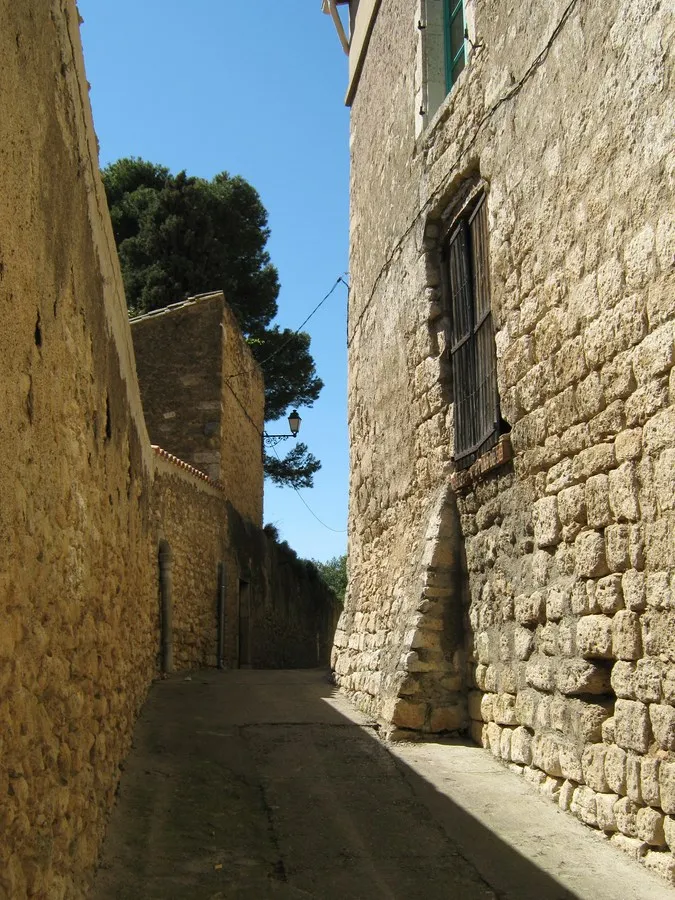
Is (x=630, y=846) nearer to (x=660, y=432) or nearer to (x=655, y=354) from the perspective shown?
(x=660, y=432)

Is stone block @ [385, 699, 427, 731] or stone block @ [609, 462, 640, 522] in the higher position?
stone block @ [609, 462, 640, 522]

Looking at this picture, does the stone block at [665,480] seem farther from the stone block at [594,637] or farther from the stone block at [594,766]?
the stone block at [594,766]

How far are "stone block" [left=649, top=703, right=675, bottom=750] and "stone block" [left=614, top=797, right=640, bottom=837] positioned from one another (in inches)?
15.3

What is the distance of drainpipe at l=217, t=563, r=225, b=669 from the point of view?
549 inches

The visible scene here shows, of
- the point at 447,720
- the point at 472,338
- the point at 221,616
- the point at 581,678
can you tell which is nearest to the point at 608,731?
the point at 581,678

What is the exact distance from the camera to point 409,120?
827 cm

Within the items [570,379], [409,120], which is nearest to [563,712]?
[570,379]

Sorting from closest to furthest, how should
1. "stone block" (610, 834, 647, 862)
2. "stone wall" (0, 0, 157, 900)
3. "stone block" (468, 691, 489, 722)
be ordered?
"stone wall" (0, 0, 157, 900) → "stone block" (610, 834, 647, 862) → "stone block" (468, 691, 489, 722)

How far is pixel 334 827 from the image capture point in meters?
4.75

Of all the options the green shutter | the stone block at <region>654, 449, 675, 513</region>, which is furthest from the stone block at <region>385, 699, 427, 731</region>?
the green shutter

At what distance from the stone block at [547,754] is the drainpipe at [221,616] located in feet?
29.9

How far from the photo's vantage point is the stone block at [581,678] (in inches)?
181

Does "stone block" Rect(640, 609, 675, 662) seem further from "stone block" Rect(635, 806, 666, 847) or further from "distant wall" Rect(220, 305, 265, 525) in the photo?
"distant wall" Rect(220, 305, 265, 525)

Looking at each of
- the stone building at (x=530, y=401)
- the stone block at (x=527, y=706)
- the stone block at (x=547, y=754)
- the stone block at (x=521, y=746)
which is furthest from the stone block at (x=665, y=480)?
the stone block at (x=521, y=746)
